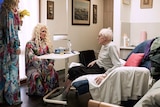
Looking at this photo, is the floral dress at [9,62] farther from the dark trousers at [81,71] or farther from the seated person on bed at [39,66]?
the dark trousers at [81,71]

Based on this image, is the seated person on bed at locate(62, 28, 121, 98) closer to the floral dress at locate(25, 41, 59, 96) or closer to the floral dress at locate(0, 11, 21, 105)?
the floral dress at locate(25, 41, 59, 96)

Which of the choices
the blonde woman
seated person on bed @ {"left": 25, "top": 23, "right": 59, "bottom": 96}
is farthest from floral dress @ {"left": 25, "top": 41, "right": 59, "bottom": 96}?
the blonde woman

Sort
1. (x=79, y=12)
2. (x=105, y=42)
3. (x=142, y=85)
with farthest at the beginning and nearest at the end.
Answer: (x=79, y=12) < (x=105, y=42) < (x=142, y=85)

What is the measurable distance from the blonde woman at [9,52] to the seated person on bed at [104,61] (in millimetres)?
849

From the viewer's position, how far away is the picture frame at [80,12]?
5898 mm

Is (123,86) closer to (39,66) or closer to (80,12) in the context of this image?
(39,66)

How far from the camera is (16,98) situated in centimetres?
361

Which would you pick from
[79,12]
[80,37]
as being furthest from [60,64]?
[79,12]

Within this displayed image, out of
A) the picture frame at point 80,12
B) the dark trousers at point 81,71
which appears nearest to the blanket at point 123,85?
the dark trousers at point 81,71

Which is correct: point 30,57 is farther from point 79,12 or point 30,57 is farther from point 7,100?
point 79,12

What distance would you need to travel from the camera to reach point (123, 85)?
9.91ft

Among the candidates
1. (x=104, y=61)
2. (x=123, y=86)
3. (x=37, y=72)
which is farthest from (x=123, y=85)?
(x=37, y=72)

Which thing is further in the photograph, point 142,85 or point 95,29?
point 95,29

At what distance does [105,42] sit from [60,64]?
2486mm
